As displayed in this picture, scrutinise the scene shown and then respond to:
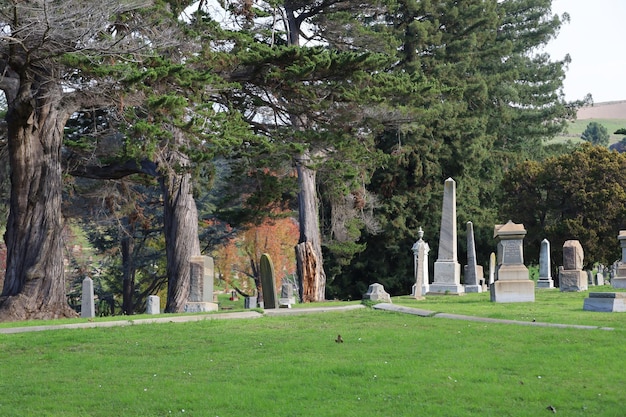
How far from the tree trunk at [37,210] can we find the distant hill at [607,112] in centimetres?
13562

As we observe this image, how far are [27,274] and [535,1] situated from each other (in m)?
44.1

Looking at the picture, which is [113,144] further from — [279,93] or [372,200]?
[372,200]

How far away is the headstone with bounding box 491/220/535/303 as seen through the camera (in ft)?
63.9

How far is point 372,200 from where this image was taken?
124ft

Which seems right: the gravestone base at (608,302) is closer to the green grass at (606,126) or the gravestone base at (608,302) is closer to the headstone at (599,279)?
the headstone at (599,279)

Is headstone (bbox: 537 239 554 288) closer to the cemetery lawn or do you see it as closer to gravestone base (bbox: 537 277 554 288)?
gravestone base (bbox: 537 277 554 288)

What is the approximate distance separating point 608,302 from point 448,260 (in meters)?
11.1

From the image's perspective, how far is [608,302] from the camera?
1605 cm

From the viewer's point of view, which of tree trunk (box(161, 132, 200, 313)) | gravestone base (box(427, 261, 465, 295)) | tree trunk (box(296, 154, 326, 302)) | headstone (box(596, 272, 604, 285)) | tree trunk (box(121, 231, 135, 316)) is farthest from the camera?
tree trunk (box(121, 231, 135, 316))

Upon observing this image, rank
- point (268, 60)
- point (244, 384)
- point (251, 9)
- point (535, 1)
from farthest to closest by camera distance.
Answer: point (535, 1) → point (251, 9) → point (268, 60) → point (244, 384)

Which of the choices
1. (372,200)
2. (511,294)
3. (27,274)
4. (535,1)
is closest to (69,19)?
(27,274)

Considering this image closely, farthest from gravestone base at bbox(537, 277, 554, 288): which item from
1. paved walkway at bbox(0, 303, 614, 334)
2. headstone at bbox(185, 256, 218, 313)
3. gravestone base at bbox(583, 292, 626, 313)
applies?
headstone at bbox(185, 256, 218, 313)

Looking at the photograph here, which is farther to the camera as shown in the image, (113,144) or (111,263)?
(111,263)

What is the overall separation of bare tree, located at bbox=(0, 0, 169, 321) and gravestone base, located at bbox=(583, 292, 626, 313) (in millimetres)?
10167
